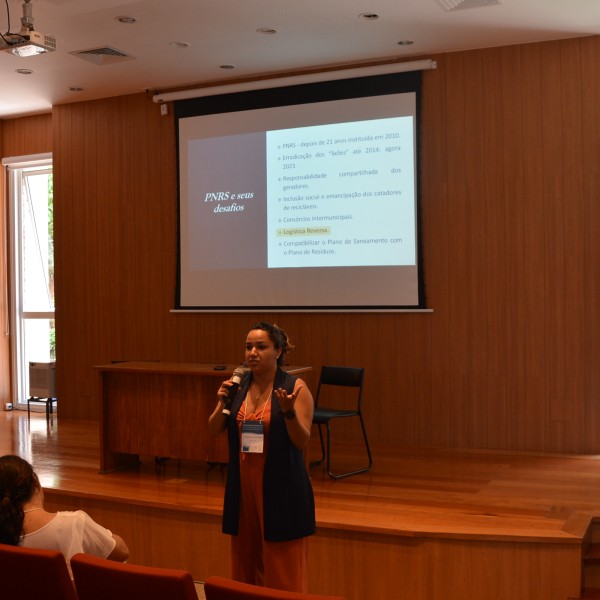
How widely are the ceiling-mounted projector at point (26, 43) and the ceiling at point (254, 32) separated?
632mm

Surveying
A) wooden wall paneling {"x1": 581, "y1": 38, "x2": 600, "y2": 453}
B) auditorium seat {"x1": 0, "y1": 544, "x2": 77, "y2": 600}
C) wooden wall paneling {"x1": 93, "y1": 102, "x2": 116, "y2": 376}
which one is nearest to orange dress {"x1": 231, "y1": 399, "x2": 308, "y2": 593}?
auditorium seat {"x1": 0, "y1": 544, "x2": 77, "y2": 600}

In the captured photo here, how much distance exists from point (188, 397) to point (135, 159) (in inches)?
127

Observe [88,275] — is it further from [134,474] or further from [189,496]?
[189,496]

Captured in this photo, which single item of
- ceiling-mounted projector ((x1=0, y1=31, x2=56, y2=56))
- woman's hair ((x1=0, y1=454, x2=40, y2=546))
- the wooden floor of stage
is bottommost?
the wooden floor of stage

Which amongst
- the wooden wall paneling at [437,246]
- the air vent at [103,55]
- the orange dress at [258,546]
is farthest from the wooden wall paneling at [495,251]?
the orange dress at [258,546]

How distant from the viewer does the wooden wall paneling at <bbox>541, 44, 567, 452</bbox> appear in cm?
591

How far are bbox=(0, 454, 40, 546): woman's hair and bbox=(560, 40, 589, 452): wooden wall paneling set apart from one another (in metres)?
4.43

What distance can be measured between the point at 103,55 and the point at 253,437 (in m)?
4.56

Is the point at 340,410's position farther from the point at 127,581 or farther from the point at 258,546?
the point at 127,581

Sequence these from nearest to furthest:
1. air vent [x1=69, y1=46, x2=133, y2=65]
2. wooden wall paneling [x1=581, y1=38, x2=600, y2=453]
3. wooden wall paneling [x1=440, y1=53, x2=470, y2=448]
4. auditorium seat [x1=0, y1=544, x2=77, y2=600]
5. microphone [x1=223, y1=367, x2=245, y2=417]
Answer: auditorium seat [x1=0, y1=544, x2=77, y2=600] < microphone [x1=223, y1=367, x2=245, y2=417] < wooden wall paneling [x1=581, y1=38, x2=600, y2=453] < wooden wall paneling [x1=440, y1=53, x2=470, y2=448] < air vent [x1=69, y1=46, x2=133, y2=65]

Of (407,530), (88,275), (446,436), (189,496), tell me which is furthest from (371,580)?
(88,275)

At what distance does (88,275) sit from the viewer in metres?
7.95

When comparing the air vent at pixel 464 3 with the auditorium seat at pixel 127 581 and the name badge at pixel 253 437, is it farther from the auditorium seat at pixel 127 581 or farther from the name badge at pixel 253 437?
the auditorium seat at pixel 127 581

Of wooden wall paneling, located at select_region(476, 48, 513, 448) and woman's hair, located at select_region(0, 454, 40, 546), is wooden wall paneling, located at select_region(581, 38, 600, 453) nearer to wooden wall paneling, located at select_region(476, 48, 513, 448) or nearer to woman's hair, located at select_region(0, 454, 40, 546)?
wooden wall paneling, located at select_region(476, 48, 513, 448)
